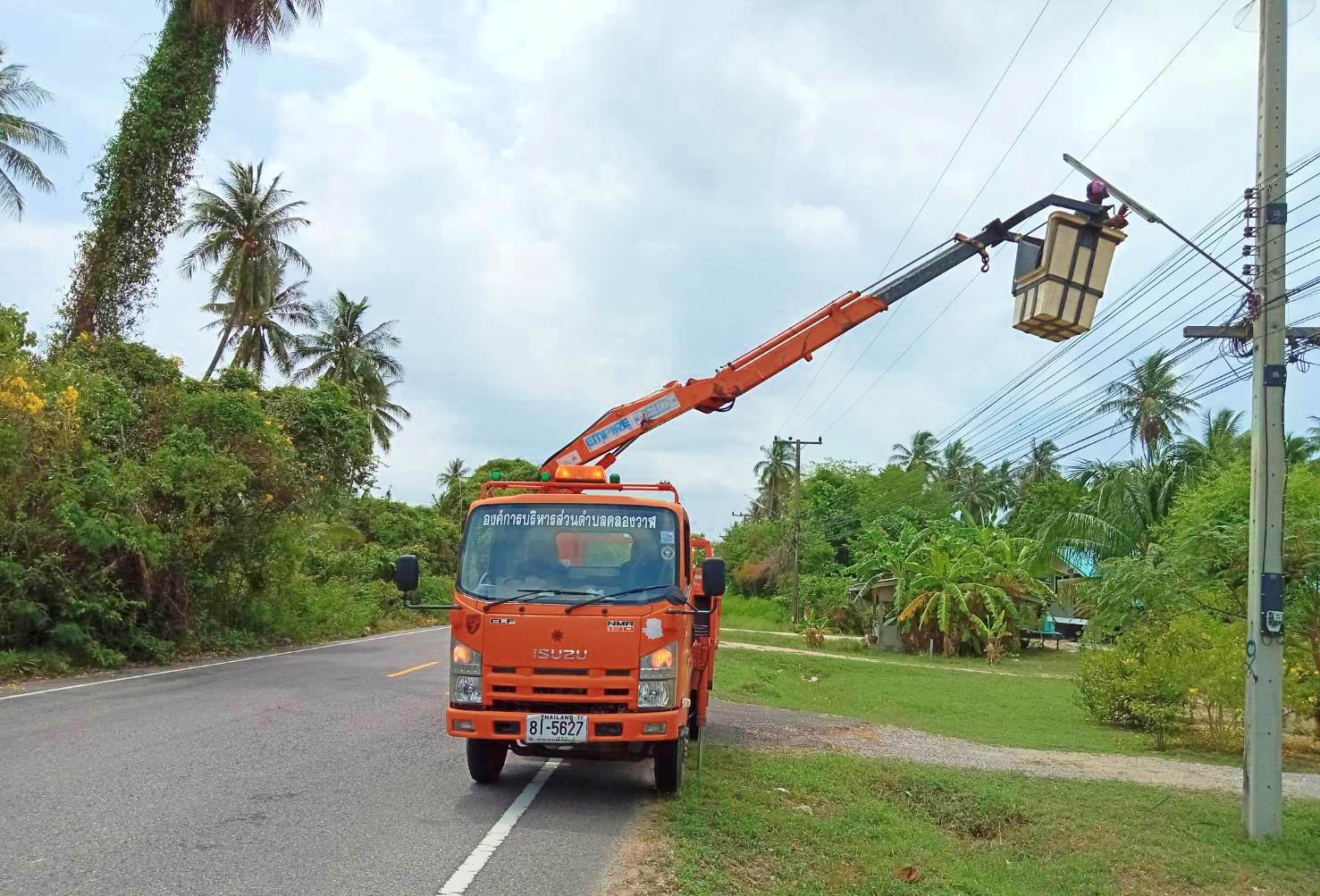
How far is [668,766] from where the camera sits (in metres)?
8.43

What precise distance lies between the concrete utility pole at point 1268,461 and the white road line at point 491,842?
5970 millimetres

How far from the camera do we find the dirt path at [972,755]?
11.7 metres

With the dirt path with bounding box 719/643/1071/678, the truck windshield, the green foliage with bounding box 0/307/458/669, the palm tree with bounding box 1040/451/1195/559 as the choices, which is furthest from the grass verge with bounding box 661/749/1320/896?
the palm tree with bounding box 1040/451/1195/559

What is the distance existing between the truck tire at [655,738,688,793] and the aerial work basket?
513 cm

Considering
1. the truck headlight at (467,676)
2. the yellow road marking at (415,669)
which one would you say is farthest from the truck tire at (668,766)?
the yellow road marking at (415,669)

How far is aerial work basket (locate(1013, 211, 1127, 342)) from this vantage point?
9.60 m

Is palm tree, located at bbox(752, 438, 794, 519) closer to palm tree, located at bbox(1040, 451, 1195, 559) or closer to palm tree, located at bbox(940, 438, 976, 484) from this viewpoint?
palm tree, located at bbox(940, 438, 976, 484)

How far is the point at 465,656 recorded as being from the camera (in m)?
8.13

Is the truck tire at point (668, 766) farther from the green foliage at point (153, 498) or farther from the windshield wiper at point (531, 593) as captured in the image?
the green foliage at point (153, 498)

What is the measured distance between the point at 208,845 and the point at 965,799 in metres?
6.50

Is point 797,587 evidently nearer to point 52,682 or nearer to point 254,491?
point 254,491

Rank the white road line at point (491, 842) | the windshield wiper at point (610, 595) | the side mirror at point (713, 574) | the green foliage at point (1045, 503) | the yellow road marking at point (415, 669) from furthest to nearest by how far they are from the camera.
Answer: the green foliage at point (1045, 503), the yellow road marking at point (415, 669), the side mirror at point (713, 574), the windshield wiper at point (610, 595), the white road line at point (491, 842)

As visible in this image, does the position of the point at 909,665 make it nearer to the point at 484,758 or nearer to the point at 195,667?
the point at 195,667

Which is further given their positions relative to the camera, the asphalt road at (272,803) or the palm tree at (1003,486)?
the palm tree at (1003,486)
